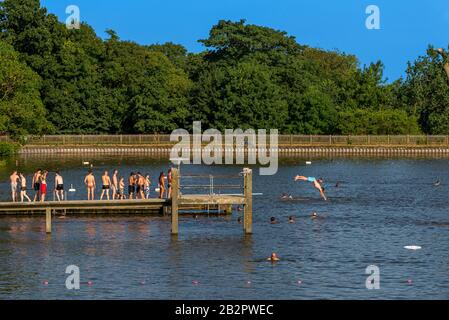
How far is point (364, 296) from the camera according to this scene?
138 ft

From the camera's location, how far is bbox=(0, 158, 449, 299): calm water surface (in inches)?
1698

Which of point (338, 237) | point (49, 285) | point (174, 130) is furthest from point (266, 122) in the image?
point (49, 285)

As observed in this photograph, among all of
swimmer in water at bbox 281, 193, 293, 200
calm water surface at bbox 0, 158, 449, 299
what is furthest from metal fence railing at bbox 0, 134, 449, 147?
calm water surface at bbox 0, 158, 449, 299

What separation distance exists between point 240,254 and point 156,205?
9.50 m

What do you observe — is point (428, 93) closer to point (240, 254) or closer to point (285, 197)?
point (285, 197)

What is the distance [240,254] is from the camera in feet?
168

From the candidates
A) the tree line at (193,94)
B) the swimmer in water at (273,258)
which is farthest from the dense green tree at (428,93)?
the swimmer in water at (273,258)

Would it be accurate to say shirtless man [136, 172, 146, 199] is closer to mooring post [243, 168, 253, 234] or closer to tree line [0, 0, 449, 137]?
mooring post [243, 168, 253, 234]

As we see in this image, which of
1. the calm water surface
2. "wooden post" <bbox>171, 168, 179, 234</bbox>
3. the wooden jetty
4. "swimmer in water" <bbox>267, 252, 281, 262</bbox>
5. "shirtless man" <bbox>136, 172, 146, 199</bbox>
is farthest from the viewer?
"shirtless man" <bbox>136, 172, 146, 199</bbox>

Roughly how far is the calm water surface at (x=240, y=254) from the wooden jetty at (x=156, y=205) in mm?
859

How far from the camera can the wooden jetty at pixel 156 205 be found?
54.9m

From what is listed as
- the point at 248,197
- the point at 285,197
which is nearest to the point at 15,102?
the point at 285,197

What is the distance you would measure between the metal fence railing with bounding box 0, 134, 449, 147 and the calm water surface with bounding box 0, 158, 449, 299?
67.6m
